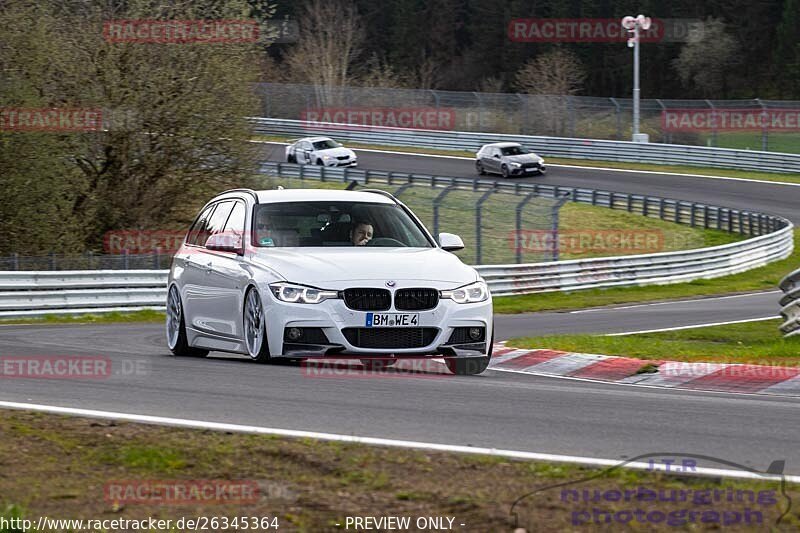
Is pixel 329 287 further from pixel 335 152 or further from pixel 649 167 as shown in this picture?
pixel 649 167

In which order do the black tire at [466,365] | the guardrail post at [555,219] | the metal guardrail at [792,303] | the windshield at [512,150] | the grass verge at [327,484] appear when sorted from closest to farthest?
the grass verge at [327,484], the black tire at [466,365], the metal guardrail at [792,303], the guardrail post at [555,219], the windshield at [512,150]

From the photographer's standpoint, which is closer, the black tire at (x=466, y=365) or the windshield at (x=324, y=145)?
the black tire at (x=466, y=365)

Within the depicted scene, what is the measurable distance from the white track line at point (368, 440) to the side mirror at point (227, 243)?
11.5 feet

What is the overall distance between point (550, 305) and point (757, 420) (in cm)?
1981

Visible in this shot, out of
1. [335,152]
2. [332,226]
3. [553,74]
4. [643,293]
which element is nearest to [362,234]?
[332,226]

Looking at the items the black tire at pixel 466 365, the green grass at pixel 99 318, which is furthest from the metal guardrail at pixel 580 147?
the black tire at pixel 466 365

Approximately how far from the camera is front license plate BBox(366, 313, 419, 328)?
10.4 meters

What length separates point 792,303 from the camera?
49.1 feet

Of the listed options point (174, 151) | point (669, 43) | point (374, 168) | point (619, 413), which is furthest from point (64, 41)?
point (669, 43)

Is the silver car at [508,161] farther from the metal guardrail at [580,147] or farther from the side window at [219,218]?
the side window at [219,218]

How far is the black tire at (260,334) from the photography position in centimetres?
1074

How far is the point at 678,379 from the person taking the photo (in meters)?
11.8

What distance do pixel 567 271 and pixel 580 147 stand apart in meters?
32.0

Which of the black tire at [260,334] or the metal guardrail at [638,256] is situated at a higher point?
the black tire at [260,334]
